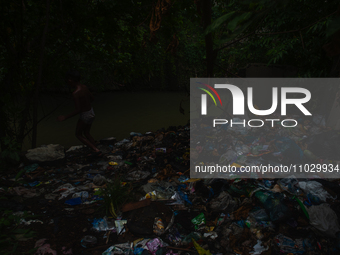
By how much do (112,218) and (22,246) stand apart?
31.6 inches

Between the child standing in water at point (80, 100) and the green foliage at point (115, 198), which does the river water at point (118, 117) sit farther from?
the green foliage at point (115, 198)

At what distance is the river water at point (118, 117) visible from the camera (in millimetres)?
6075

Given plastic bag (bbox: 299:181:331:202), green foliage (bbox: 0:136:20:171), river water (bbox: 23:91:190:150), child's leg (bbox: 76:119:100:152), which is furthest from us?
river water (bbox: 23:91:190:150)

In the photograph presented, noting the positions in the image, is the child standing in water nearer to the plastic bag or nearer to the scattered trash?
the scattered trash

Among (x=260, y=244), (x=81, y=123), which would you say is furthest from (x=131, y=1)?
(x=260, y=244)

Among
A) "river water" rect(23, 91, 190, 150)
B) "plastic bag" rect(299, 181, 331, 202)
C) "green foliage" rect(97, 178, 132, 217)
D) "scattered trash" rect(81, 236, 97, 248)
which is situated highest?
"river water" rect(23, 91, 190, 150)

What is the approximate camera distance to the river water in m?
6.08

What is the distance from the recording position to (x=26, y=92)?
418 cm

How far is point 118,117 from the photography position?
7844 millimetres

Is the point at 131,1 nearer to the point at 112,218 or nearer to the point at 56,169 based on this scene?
the point at 56,169

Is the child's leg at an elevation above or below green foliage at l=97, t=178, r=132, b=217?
above

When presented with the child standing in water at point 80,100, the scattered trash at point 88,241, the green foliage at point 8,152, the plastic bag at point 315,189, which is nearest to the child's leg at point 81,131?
the child standing in water at point 80,100

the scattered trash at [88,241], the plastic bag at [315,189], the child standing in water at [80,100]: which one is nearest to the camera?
the scattered trash at [88,241]

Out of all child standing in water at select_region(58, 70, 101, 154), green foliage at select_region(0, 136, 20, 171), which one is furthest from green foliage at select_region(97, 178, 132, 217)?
child standing in water at select_region(58, 70, 101, 154)
